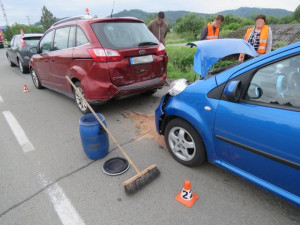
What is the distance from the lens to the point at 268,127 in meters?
1.62

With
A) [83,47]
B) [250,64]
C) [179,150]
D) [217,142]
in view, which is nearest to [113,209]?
[179,150]

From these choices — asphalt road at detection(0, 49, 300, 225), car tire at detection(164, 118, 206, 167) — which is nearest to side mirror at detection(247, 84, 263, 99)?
car tire at detection(164, 118, 206, 167)

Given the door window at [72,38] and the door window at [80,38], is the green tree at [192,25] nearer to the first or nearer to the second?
the door window at [72,38]

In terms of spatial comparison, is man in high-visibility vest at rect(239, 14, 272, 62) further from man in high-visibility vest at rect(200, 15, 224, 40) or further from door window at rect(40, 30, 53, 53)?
door window at rect(40, 30, 53, 53)

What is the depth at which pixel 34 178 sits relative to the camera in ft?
8.35

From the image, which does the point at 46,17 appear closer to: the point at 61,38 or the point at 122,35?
the point at 61,38

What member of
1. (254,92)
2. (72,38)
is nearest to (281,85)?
(254,92)

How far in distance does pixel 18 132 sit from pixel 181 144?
2.99 m

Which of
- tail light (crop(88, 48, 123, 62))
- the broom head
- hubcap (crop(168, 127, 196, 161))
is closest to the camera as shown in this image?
the broom head

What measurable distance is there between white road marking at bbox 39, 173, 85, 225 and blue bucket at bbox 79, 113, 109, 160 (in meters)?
0.57

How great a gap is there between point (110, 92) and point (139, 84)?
0.59 m

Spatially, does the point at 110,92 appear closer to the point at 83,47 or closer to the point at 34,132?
the point at 83,47

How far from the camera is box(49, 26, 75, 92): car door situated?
159 inches

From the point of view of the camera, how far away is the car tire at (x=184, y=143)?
92.5 inches
